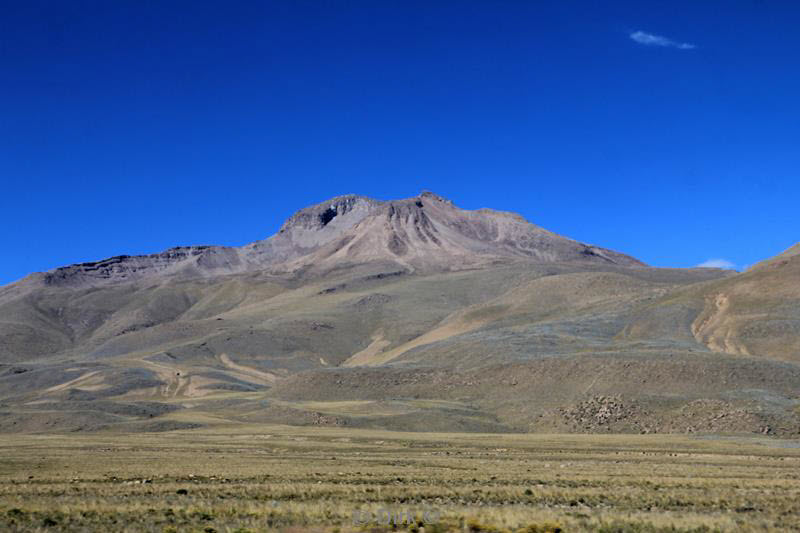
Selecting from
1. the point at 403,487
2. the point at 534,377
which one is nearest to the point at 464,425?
the point at 534,377

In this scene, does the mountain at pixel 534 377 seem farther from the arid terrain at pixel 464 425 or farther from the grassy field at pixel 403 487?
the grassy field at pixel 403 487

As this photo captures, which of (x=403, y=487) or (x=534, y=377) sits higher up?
(x=534, y=377)

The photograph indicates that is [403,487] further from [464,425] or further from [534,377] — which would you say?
[534,377]

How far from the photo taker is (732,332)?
11931 cm

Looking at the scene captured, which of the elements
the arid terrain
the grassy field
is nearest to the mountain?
the arid terrain

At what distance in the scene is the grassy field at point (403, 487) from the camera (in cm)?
2144

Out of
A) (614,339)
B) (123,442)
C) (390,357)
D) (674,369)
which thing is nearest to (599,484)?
(123,442)

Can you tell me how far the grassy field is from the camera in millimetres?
21438

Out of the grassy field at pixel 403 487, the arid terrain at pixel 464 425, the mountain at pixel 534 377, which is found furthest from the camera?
the mountain at pixel 534 377

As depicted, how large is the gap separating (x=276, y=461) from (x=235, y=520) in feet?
79.6

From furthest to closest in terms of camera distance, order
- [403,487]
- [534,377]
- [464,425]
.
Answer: [534,377], [464,425], [403,487]

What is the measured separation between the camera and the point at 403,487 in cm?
3077

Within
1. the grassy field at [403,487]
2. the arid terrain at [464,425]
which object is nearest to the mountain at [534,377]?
the arid terrain at [464,425]

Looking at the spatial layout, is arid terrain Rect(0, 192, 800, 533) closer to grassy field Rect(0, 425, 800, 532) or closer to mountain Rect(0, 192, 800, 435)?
grassy field Rect(0, 425, 800, 532)
